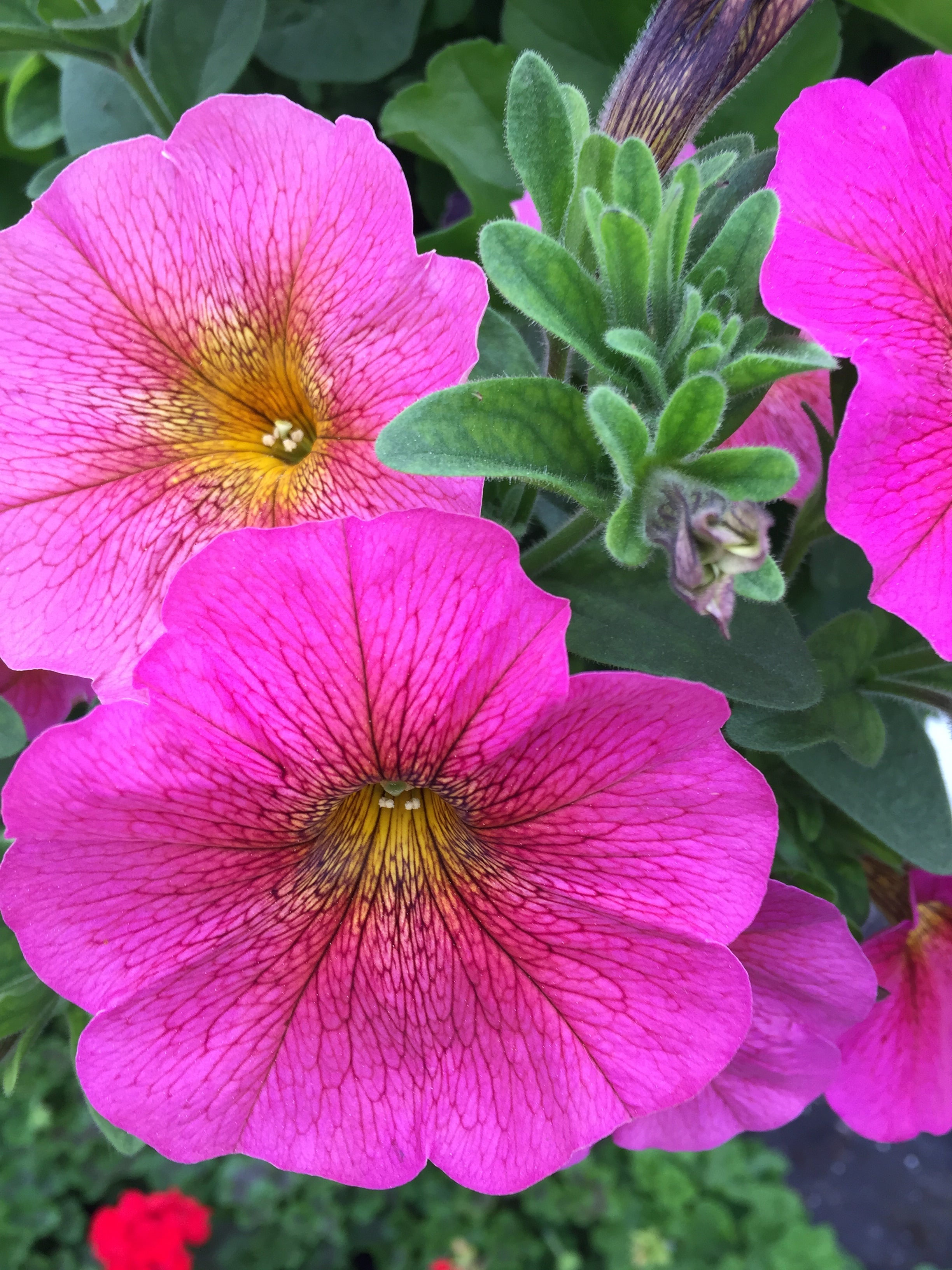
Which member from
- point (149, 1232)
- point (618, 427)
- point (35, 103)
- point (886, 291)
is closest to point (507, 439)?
point (618, 427)

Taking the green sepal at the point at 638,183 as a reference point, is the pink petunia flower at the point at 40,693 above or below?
below

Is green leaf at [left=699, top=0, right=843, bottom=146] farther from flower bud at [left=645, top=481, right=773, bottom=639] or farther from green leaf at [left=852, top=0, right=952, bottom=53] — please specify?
flower bud at [left=645, top=481, right=773, bottom=639]

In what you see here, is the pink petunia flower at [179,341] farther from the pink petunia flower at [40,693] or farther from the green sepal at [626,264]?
the pink petunia flower at [40,693]

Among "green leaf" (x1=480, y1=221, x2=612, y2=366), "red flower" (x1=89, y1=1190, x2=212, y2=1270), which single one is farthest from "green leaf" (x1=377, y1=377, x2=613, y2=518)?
"red flower" (x1=89, y1=1190, x2=212, y2=1270)

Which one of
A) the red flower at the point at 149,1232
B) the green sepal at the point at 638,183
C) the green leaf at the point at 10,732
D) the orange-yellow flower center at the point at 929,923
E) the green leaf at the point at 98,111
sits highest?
the green sepal at the point at 638,183

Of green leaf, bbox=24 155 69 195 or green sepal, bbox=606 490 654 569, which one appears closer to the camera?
green sepal, bbox=606 490 654 569

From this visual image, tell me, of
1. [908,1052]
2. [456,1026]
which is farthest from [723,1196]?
[456,1026]

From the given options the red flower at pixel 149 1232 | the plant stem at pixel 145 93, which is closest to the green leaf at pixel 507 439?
the plant stem at pixel 145 93
